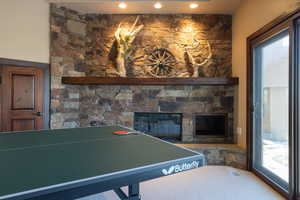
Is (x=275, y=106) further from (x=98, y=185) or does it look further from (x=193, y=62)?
(x=98, y=185)

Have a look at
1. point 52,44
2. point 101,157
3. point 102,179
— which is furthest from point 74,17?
point 102,179

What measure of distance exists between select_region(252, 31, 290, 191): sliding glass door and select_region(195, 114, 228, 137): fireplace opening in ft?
2.77

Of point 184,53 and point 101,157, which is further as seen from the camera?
point 184,53

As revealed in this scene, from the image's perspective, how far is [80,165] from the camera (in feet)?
3.47

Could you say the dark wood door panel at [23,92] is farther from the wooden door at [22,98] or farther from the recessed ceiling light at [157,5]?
the recessed ceiling light at [157,5]

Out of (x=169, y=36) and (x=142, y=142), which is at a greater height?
(x=169, y=36)

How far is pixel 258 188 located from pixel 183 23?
3.08 m

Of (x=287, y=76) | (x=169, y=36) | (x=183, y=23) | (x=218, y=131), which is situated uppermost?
(x=183, y=23)

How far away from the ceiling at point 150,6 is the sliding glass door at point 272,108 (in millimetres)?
1100

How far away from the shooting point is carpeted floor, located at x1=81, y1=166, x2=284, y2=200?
224 centimetres

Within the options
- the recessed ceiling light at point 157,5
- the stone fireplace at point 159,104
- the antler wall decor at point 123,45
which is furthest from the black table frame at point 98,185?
the recessed ceiling light at point 157,5

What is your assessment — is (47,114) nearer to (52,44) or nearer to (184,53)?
(52,44)

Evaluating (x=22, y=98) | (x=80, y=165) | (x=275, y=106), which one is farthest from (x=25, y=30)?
(x=275, y=106)

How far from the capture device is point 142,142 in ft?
5.46
